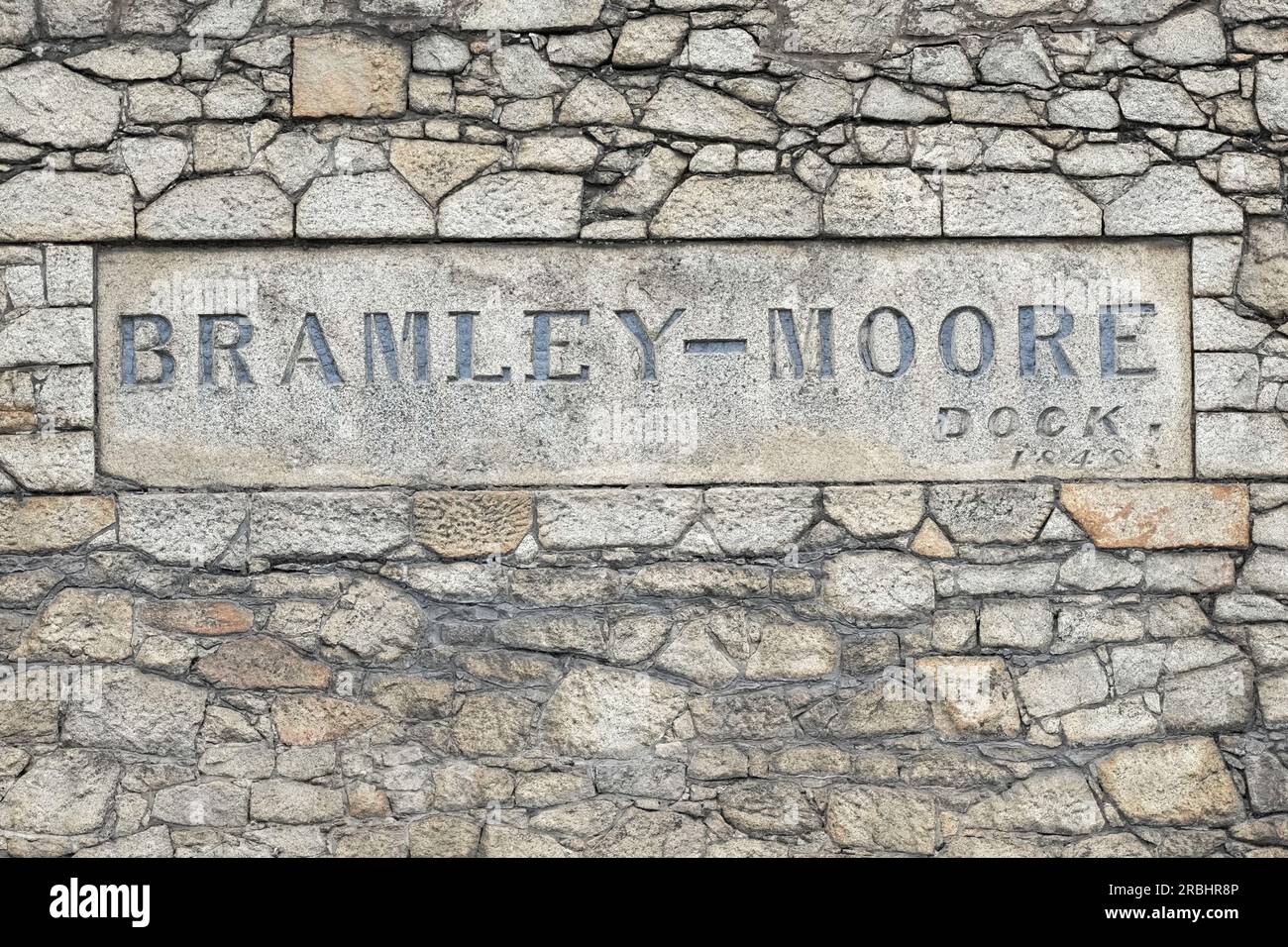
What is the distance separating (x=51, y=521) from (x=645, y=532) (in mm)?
1783

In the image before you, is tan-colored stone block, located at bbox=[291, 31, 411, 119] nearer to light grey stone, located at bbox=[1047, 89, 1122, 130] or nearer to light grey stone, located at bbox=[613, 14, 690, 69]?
light grey stone, located at bbox=[613, 14, 690, 69]

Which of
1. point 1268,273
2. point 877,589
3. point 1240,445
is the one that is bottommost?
point 877,589

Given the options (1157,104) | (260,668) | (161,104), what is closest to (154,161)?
(161,104)

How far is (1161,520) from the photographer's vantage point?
12.9 feet

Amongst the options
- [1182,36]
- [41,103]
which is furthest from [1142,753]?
[41,103]

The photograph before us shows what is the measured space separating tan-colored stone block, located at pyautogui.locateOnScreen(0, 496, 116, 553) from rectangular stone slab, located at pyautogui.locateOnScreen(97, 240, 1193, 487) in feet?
0.66

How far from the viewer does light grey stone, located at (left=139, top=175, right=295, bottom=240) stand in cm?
392

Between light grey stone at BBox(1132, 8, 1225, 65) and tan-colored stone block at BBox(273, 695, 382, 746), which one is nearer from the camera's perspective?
tan-colored stone block at BBox(273, 695, 382, 746)

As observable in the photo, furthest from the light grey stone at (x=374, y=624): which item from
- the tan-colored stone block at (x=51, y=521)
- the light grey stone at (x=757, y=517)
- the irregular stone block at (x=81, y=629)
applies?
the light grey stone at (x=757, y=517)

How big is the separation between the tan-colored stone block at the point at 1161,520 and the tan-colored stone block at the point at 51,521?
2.93 metres

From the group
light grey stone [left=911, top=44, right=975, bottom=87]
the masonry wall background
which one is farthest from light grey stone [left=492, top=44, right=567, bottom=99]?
light grey stone [left=911, top=44, right=975, bottom=87]

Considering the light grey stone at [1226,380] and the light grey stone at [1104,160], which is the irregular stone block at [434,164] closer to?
the light grey stone at [1104,160]

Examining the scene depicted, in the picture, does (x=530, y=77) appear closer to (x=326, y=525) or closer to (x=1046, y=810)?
(x=326, y=525)

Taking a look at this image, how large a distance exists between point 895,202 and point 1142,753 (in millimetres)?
1821
